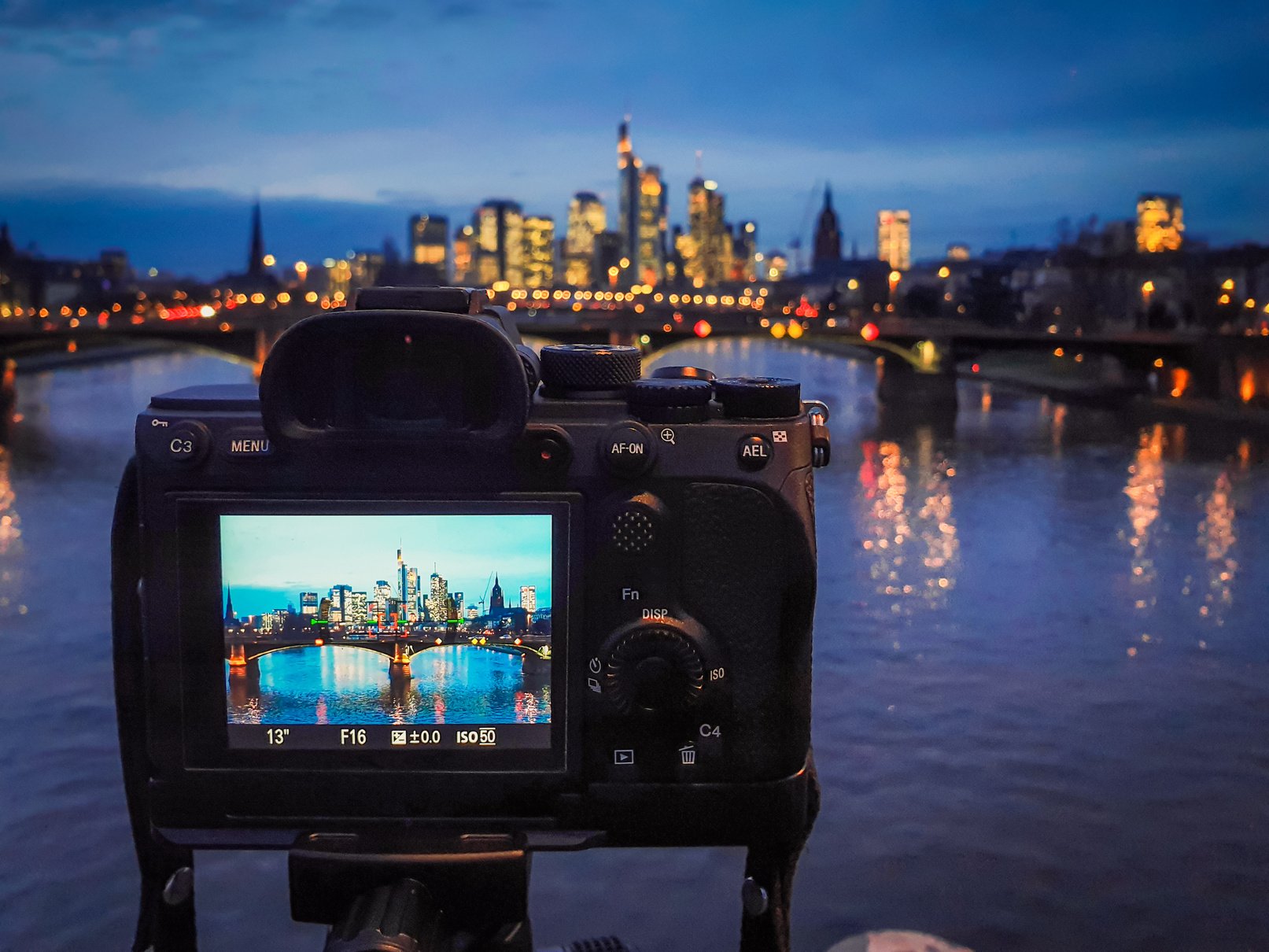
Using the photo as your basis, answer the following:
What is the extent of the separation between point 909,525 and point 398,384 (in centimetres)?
2392

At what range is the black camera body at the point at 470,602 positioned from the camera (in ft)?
8.53

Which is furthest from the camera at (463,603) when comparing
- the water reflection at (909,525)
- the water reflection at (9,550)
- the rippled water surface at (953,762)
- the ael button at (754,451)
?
the water reflection at (9,550)

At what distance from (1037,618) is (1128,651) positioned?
85.0 inches

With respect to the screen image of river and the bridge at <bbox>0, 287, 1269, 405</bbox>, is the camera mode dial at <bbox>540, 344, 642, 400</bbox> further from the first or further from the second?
the bridge at <bbox>0, 287, 1269, 405</bbox>

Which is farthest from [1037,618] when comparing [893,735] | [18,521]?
[18,521]

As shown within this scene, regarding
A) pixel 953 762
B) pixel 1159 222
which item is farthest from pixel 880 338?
pixel 1159 222

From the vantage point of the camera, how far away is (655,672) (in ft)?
8.54

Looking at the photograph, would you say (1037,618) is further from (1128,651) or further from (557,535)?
(557,535)

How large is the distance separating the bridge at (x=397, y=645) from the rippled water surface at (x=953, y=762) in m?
2.78

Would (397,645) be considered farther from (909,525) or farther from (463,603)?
(909,525)

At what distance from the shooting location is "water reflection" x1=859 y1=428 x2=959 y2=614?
18609 millimetres

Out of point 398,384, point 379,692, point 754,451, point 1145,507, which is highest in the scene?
point 398,384

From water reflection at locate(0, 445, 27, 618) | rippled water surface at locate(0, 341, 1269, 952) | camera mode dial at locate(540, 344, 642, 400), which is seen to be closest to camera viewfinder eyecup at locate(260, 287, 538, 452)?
camera mode dial at locate(540, 344, 642, 400)

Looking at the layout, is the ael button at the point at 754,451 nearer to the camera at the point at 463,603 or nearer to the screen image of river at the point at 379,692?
the camera at the point at 463,603
